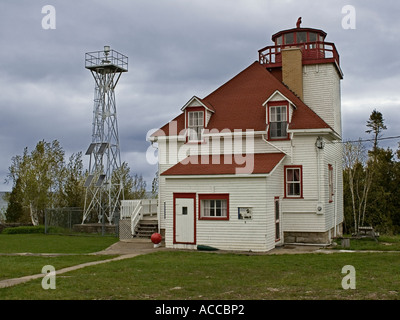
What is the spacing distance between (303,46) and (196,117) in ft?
25.2

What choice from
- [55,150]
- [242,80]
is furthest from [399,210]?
[55,150]

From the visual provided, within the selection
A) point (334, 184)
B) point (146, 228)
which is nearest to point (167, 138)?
point (146, 228)

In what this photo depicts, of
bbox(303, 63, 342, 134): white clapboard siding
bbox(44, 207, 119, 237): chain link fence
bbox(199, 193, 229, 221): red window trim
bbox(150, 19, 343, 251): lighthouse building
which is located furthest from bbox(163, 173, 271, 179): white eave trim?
bbox(44, 207, 119, 237): chain link fence

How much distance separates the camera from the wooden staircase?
2581cm

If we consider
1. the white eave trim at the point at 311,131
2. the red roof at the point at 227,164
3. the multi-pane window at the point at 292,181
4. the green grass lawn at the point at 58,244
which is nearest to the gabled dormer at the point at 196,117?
the red roof at the point at 227,164

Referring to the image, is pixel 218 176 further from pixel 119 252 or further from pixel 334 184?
pixel 334 184

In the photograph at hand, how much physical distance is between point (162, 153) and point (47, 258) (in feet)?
29.1

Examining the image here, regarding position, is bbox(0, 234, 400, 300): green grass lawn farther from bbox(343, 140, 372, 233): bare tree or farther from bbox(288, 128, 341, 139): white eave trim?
bbox(343, 140, 372, 233): bare tree

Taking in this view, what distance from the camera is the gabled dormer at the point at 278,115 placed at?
22859 mm

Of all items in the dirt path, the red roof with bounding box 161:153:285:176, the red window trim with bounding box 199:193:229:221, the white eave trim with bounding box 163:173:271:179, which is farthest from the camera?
the red roof with bounding box 161:153:285:176

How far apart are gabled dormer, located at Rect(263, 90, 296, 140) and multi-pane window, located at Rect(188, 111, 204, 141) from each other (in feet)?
11.4

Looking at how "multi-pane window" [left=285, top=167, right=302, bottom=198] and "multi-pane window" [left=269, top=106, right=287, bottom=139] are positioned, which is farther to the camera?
"multi-pane window" [left=269, top=106, right=287, bottom=139]
